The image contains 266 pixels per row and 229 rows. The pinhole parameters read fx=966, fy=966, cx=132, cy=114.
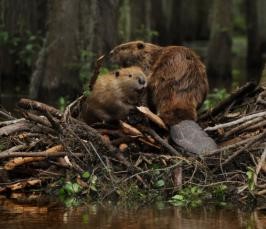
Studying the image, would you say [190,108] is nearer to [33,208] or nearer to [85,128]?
[85,128]

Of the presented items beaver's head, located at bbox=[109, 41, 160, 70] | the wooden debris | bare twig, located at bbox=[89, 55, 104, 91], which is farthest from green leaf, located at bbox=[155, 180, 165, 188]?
beaver's head, located at bbox=[109, 41, 160, 70]

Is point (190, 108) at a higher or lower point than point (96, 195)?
higher

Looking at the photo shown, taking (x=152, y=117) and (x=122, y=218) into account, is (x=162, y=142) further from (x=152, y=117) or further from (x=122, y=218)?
(x=122, y=218)

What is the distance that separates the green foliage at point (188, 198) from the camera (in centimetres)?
766

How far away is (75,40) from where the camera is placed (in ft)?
53.5

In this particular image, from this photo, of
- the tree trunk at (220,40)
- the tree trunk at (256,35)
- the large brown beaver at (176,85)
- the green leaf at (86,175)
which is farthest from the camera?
the tree trunk at (256,35)

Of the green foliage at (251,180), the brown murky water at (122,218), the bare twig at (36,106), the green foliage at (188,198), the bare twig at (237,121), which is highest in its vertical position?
the bare twig at (36,106)

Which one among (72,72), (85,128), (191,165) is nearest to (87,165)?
(85,128)

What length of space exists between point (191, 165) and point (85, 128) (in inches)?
38.3

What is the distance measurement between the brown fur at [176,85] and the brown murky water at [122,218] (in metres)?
1.26

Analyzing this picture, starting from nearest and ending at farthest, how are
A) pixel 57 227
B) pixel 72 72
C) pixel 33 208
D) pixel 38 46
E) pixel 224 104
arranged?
1. pixel 57 227
2. pixel 33 208
3. pixel 224 104
4. pixel 72 72
5. pixel 38 46

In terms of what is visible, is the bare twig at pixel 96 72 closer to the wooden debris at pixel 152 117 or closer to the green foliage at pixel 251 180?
the wooden debris at pixel 152 117

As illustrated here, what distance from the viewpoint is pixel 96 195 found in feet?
26.0

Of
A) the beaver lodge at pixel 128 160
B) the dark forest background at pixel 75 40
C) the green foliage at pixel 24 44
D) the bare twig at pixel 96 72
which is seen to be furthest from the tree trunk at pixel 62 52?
the beaver lodge at pixel 128 160
